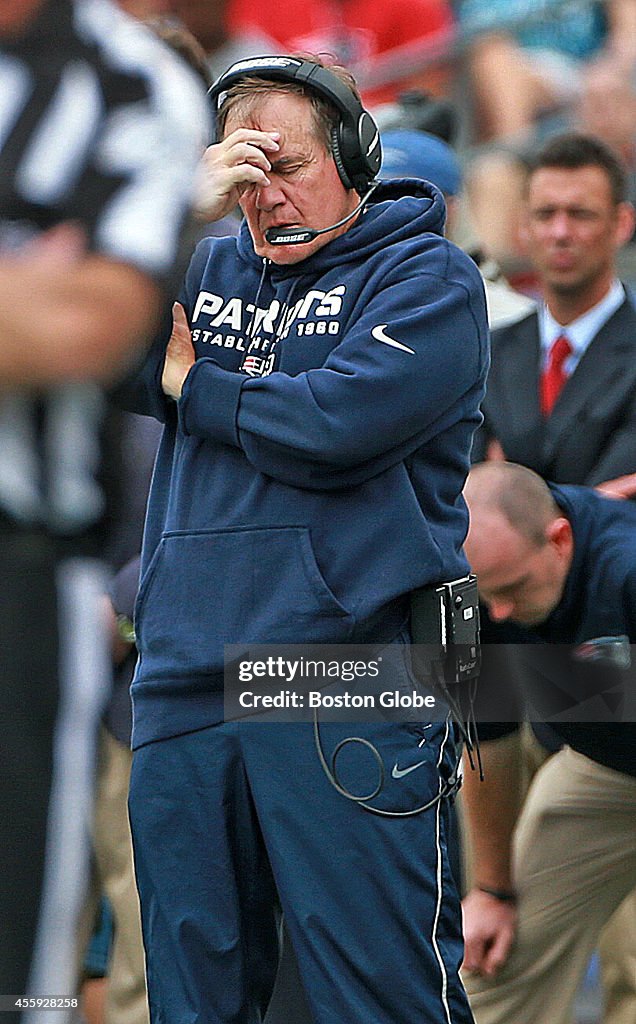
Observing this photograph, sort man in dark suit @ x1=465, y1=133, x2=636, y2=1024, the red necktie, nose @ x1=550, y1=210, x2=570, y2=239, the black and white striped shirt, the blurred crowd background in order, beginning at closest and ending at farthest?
the black and white striped shirt < man in dark suit @ x1=465, y1=133, x2=636, y2=1024 < the red necktie < nose @ x1=550, y1=210, x2=570, y2=239 < the blurred crowd background

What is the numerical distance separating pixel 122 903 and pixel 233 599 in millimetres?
1323

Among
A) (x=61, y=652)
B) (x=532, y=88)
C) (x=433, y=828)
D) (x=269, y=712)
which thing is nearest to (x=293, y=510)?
(x=269, y=712)

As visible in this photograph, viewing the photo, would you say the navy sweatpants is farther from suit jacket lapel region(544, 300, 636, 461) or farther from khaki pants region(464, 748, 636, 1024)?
suit jacket lapel region(544, 300, 636, 461)

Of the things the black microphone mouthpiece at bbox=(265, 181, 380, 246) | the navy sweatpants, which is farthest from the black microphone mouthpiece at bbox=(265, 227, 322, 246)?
the navy sweatpants

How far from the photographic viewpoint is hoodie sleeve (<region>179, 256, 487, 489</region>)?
9.02 feet

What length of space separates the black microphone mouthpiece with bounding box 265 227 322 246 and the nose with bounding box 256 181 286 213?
0.05 meters

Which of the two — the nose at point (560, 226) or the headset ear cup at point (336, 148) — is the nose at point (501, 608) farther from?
the nose at point (560, 226)

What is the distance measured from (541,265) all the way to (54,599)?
3065mm

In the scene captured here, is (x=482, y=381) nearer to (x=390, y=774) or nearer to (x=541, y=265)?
(x=390, y=774)

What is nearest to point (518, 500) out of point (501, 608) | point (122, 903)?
point (501, 608)

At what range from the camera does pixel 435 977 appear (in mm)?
2762

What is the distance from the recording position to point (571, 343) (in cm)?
445

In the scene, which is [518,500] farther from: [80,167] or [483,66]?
[483,66]

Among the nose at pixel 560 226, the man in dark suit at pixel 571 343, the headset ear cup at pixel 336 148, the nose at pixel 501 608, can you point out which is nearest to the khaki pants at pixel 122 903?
the nose at pixel 501 608
